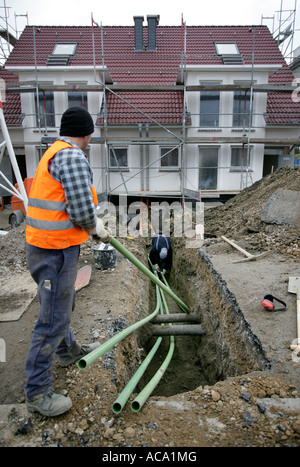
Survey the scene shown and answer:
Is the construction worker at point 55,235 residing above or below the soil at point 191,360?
above

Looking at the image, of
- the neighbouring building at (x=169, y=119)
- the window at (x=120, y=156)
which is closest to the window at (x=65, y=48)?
the neighbouring building at (x=169, y=119)

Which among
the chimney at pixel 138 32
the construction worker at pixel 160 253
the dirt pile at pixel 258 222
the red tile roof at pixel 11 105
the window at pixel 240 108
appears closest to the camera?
the dirt pile at pixel 258 222

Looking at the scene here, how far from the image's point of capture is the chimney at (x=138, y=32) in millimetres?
13953

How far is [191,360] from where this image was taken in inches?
194

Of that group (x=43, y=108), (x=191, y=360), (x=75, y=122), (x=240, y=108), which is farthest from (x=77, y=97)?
(x=75, y=122)

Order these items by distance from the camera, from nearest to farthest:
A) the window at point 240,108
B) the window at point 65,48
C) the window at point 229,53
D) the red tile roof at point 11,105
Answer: the window at point 240,108, the red tile roof at point 11,105, the window at point 229,53, the window at point 65,48

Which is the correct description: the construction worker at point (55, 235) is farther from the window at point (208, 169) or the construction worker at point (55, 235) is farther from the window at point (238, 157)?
the window at point (238, 157)

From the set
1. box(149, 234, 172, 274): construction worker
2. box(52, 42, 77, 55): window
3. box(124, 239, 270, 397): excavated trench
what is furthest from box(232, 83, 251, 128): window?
box(124, 239, 270, 397): excavated trench

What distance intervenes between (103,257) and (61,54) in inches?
467

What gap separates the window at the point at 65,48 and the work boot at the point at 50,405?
14.7m

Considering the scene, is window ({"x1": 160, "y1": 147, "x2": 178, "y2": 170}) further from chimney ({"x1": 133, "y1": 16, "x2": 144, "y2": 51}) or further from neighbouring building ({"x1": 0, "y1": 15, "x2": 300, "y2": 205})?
chimney ({"x1": 133, "y1": 16, "x2": 144, "y2": 51})

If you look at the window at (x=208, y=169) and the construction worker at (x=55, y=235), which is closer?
the construction worker at (x=55, y=235)

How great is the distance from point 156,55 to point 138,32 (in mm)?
1413

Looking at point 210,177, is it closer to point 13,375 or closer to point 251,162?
point 251,162
